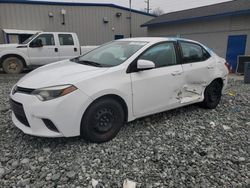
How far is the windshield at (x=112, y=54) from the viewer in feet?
11.2

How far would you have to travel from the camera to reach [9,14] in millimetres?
14398

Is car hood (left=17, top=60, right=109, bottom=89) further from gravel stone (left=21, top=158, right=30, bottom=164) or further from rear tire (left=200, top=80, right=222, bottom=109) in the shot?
rear tire (left=200, top=80, right=222, bottom=109)

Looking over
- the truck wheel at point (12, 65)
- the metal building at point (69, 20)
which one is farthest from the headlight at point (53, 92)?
the metal building at point (69, 20)

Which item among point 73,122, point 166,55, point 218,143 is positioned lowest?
point 218,143

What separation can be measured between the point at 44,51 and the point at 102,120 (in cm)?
777

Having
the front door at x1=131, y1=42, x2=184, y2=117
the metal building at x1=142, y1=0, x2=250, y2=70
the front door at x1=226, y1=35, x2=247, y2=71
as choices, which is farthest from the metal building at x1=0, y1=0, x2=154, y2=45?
the front door at x1=131, y1=42, x2=184, y2=117

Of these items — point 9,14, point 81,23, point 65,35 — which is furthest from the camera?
point 81,23

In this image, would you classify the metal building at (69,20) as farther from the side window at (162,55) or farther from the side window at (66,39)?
the side window at (162,55)

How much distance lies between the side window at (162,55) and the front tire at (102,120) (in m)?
0.98

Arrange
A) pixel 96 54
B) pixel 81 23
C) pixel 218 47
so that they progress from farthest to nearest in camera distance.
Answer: pixel 81 23 → pixel 218 47 → pixel 96 54

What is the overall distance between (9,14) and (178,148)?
1546cm

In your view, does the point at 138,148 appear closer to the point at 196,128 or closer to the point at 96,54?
the point at 196,128

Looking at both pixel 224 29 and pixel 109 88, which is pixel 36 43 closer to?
pixel 109 88

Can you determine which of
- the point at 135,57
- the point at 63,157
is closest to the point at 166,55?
the point at 135,57
